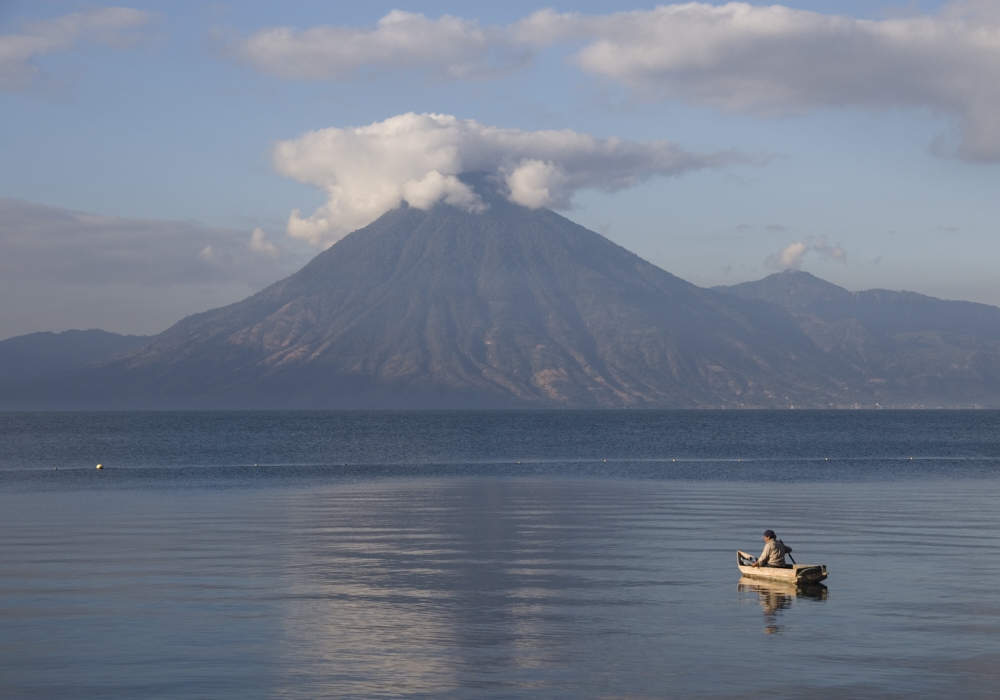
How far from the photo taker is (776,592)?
33.0m

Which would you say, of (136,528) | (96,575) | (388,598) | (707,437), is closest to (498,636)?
(388,598)

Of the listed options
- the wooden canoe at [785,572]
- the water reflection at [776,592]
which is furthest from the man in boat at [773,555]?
the water reflection at [776,592]

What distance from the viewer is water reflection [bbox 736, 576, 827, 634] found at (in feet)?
101

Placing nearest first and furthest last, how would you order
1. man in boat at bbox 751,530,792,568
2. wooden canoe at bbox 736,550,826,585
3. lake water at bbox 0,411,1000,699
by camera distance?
lake water at bbox 0,411,1000,699 < wooden canoe at bbox 736,550,826,585 < man in boat at bbox 751,530,792,568

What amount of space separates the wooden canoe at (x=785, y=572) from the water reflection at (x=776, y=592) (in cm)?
13

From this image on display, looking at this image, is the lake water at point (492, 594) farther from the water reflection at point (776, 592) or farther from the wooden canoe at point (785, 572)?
the wooden canoe at point (785, 572)

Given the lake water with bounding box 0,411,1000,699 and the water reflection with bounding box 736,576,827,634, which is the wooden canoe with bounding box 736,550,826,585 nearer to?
the water reflection with bounding box 736,576,827,634

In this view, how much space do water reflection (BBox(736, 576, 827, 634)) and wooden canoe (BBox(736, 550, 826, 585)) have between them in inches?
5.1

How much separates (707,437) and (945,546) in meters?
133

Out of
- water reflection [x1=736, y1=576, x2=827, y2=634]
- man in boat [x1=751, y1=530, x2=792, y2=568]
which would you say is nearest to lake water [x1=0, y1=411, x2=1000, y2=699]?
water reflection [x1=736, y1=576, x2=827, y2=634]

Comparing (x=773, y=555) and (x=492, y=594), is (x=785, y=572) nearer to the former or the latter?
(x=773, y=555)

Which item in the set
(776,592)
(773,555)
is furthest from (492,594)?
(773,555)

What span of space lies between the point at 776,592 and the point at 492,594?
28.0ft

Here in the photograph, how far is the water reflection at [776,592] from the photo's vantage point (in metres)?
30.8
